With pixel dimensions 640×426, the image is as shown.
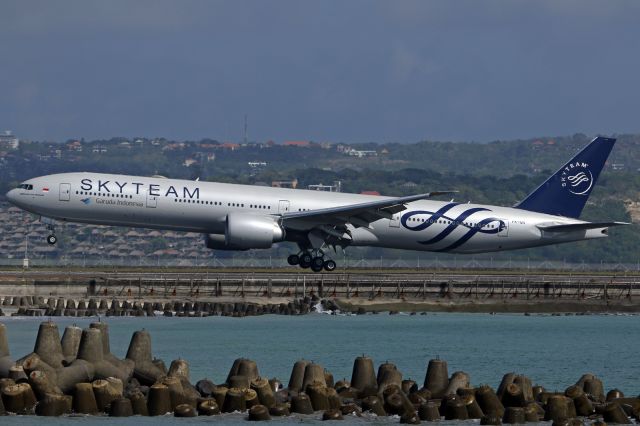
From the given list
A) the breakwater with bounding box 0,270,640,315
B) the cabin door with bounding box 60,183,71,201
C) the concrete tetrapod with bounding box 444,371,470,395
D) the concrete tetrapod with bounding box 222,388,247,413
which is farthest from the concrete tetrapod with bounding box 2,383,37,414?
the cabin door with bounding box 60,183,71,201

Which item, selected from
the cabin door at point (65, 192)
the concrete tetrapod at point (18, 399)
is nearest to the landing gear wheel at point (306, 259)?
the cabin door at point (65, 192)

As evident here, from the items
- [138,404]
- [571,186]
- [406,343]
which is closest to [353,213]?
[406,343]

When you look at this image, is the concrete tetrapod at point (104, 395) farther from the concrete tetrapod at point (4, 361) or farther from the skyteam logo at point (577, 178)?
the skyteam logo at point (577, 178)

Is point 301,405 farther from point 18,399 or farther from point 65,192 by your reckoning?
point 65,192

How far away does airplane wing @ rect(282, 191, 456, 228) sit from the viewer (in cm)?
7119

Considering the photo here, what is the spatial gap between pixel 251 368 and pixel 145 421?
3719 millimetres

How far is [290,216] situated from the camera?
235 feet

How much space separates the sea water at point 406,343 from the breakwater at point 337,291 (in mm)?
807

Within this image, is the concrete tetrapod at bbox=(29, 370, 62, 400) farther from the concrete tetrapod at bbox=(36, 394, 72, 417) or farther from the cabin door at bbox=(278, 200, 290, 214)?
the cabin door at bbox=(278, 200, 290, 214)

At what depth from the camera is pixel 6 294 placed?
69.4 metres

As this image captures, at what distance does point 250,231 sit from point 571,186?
2012cm

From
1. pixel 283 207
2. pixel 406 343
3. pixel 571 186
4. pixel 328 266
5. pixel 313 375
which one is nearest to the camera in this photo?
pixel 313 375

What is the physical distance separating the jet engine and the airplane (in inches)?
1.8

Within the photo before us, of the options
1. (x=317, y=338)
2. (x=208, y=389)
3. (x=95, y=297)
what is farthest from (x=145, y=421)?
(x=95, y=297)
